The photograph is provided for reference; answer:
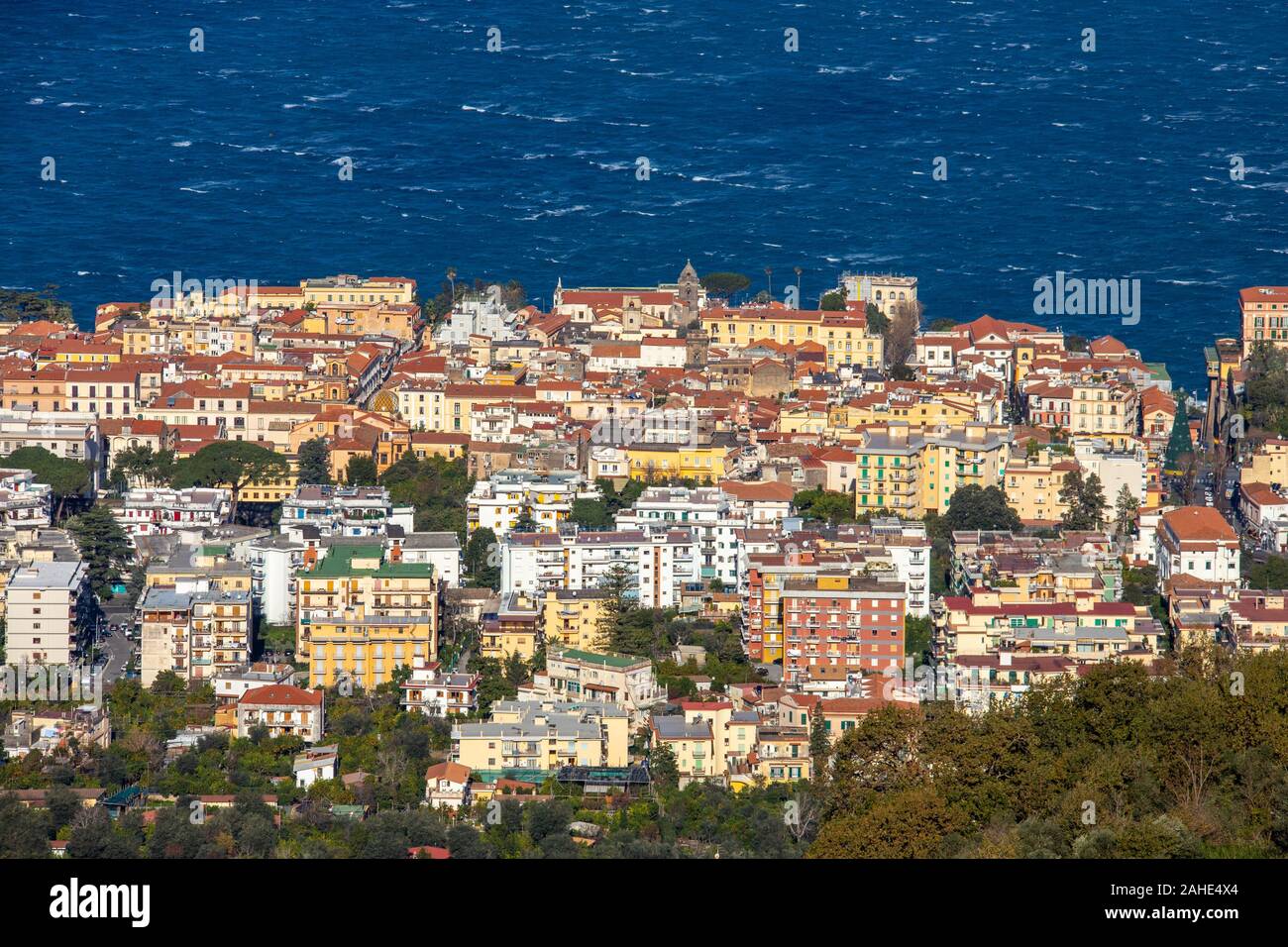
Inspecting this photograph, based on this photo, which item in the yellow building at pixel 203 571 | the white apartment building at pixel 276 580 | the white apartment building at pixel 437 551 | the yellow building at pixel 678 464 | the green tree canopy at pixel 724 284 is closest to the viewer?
the yellow building at pixel 203 571

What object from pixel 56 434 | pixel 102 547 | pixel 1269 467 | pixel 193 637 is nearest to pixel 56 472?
pixel 56 434

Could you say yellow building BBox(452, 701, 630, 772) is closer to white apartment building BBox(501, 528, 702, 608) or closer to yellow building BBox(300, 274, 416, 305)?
white apartment building BBox(501, 528, 702, 608)

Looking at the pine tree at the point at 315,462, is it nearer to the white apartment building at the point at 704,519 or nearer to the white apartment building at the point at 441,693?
the white apartment building at the point at 704,519

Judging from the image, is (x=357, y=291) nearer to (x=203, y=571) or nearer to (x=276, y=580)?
(x=276, y=580)

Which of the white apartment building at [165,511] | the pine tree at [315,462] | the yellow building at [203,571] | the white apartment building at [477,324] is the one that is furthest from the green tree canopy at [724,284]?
the yellow building at [203,571]

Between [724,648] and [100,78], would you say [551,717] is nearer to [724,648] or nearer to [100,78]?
[724,648]

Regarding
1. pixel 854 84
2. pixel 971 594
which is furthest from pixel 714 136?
pixel 971 594
